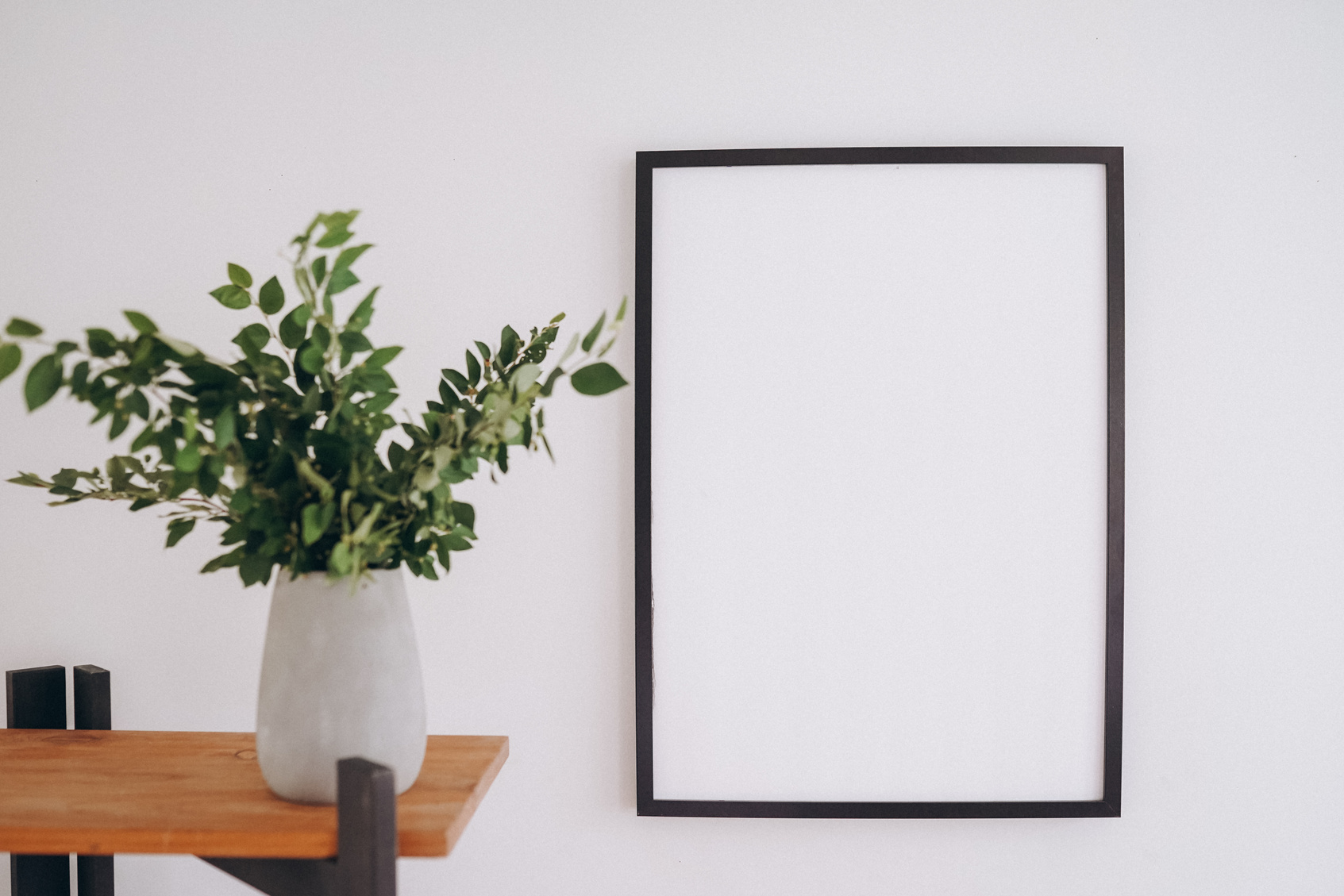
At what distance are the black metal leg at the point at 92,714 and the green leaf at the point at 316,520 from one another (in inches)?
20.1

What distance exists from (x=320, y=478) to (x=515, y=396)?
0.16 m

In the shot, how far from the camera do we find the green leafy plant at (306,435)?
1.83ft

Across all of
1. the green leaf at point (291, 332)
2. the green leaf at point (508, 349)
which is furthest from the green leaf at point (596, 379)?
the green leaf at point (291, 332)

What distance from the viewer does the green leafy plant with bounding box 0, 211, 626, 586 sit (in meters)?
0.56

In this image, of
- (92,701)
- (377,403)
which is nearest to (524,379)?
(377,403)

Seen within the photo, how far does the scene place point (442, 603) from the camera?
1.02m

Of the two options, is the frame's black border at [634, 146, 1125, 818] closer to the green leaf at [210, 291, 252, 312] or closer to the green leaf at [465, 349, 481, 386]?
the green leaf at [465, 349, 481, 386]

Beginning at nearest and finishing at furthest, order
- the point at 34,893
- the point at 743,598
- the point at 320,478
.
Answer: the point at 320,478, the point at 34,893, the point at 743,598

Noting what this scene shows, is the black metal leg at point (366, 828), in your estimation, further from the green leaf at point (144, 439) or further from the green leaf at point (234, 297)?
the green leaf at point (234, 297)

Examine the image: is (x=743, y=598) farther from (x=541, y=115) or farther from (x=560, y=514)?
(x=541, y=115)

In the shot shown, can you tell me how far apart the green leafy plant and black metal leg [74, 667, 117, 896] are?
13.0 inches

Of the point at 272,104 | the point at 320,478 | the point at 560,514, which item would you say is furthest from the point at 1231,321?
the point at 272,104

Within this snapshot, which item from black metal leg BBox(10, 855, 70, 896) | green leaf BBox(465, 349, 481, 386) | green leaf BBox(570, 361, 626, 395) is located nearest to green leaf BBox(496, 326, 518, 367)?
green leaf BBox(465, 349, 481, 386)

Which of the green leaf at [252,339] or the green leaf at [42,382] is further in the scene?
the green leaf at [252,339]
